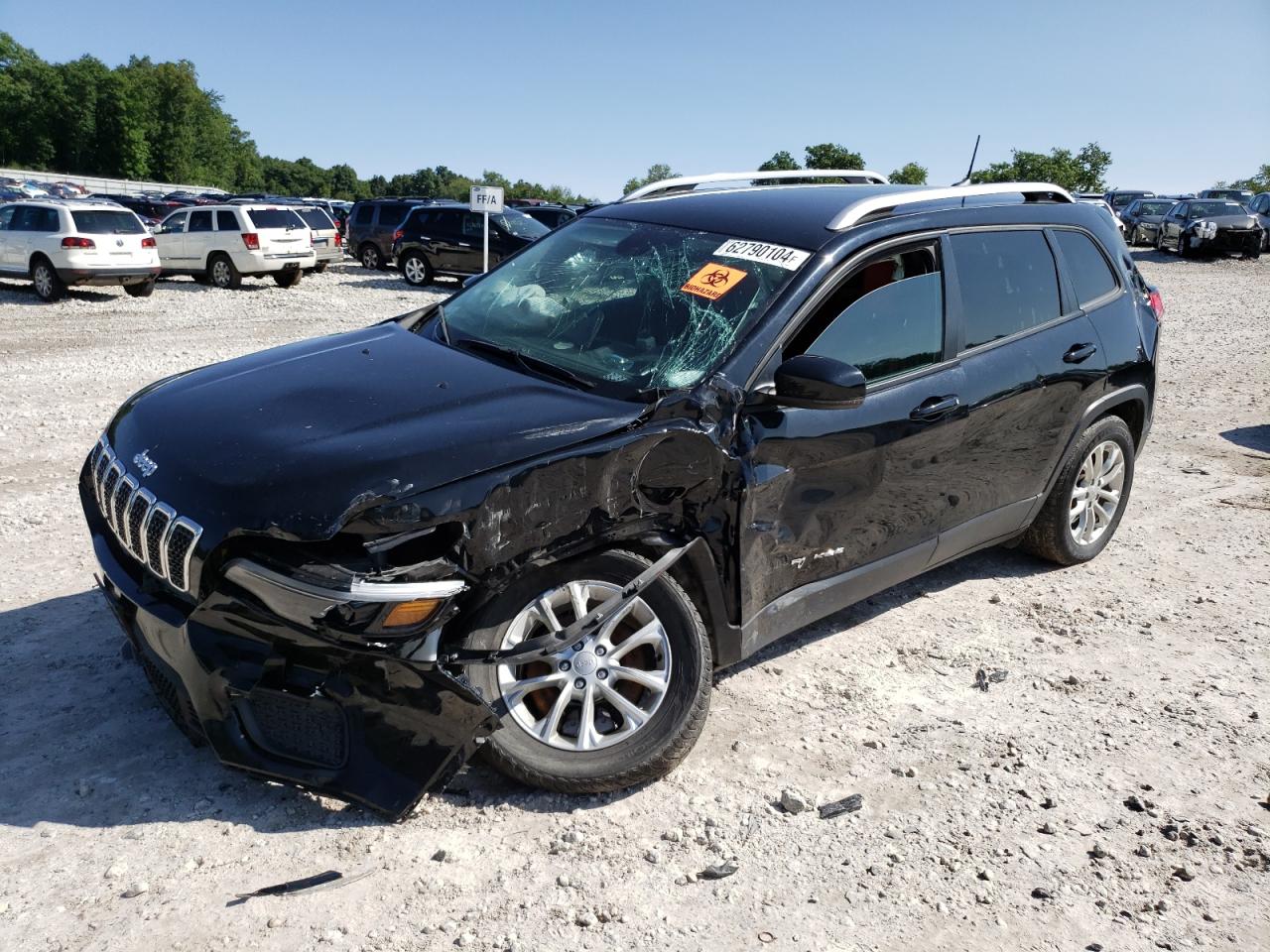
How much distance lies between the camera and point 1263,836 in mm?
3174

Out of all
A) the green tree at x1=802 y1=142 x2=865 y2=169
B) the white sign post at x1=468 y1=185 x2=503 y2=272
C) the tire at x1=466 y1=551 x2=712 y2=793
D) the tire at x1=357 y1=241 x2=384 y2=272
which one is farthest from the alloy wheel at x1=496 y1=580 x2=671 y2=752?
the green tree at x1=802 y1=142 x2=865 y2=169

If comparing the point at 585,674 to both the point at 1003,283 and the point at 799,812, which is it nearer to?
the point at 799,812

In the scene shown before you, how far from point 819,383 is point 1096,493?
2.74 m

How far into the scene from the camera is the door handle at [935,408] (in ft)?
12.9

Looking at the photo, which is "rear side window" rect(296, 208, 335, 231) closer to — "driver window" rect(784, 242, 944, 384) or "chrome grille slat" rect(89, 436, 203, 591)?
"chrome grille slat" rect(89, 436, 203, 591)

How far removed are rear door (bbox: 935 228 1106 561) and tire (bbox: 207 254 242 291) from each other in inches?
716

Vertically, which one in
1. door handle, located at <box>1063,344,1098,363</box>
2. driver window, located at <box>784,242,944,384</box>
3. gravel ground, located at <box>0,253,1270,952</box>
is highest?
driver window, located at <box>784,242,944,384</box>

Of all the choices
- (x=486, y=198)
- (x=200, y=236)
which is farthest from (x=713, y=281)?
(x=200, y=236)

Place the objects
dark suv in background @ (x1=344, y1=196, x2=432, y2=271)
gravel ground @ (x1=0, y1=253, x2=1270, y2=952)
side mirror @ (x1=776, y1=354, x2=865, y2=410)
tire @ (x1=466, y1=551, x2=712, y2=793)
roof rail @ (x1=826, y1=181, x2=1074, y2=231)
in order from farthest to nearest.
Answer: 1. dark suv in background @ (x1=344, y1=196, x2=432, y2=271)
2. roof rail @ (x1=826, y1=181, x2=1074, y2=231)
3. side mirror @ (x1=776, y1=354, x2=865, y2=410)
4. tire @ (x1=466, y1=551, x2=712, y2=793)
5. gravel ground @ (x1=0, y1=253, x2=1270, y2=952)

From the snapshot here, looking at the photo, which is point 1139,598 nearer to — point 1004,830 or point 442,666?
point 1004,830

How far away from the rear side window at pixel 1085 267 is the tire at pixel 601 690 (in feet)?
9.49

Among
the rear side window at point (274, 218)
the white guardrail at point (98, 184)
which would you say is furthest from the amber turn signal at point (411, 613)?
the white guardrail at point (98, 184)

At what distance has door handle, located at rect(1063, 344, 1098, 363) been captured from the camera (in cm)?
474

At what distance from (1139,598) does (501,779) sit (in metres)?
3.40
